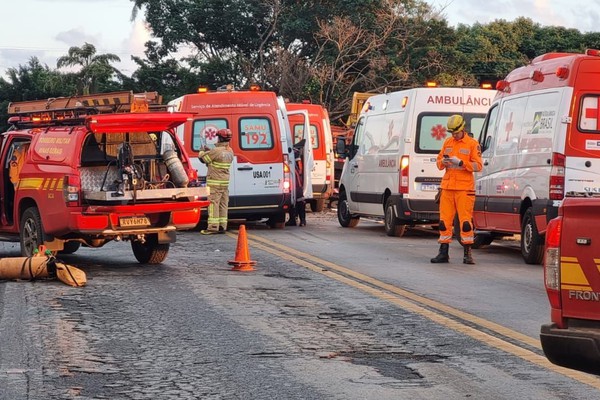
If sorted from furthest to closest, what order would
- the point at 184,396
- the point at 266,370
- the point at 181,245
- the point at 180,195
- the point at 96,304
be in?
the point at 181,245 < the point at 180,195 < the point at 96,304 < the point at 266,370 < the point at 184,396

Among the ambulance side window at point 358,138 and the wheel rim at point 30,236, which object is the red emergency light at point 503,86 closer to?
the ambulance side window at point 358,138

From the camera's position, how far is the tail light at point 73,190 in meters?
13.4

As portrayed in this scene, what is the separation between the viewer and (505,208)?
16.3 meters

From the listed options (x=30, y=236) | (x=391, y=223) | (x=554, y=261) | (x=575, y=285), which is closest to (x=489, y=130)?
(x=391, y=223)

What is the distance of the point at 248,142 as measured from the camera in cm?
2098

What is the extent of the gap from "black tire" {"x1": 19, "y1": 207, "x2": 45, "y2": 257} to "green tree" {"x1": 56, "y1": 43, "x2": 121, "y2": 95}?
46998mm

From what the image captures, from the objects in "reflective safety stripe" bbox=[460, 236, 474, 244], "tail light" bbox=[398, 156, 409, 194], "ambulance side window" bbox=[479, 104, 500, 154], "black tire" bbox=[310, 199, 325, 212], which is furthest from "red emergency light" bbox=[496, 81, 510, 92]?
"black tire" bbox=[310, 199, 325, 212]

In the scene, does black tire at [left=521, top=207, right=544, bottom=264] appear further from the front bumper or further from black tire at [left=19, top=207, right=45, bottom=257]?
the front bumper

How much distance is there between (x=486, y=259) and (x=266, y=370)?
29.5 ft

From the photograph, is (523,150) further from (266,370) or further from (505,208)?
(266,370)

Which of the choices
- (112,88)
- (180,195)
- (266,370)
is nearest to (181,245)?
(180,195)

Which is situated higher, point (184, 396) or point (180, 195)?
point (180, 195)

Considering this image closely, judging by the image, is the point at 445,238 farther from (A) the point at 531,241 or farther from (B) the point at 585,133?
(B) the point at 585,133

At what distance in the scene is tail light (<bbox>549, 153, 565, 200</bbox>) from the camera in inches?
567
